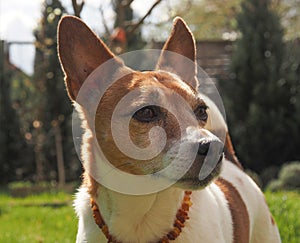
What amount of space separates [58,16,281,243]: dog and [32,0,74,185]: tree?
7546mm

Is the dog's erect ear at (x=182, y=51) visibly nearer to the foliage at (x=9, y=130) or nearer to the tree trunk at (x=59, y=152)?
the tree trunk at (x=59, y=152)

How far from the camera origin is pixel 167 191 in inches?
116

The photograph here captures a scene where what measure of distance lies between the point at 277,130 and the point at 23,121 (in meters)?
5.07

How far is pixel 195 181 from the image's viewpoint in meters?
2.75

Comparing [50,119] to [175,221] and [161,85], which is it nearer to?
[161,85]

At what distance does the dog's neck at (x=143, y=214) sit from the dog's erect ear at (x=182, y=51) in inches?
30.8

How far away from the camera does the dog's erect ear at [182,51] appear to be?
3.44m

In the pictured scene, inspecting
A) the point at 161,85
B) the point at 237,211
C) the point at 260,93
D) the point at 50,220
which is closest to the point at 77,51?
the point at 161,85

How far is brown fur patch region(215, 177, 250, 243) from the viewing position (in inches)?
132

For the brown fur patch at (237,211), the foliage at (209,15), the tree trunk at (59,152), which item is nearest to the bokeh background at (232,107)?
the tree trunk at (59,152)

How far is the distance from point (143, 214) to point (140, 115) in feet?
1.64

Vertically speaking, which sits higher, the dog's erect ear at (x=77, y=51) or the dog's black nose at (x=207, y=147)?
the dog's erect ear at (x=77, y=51)

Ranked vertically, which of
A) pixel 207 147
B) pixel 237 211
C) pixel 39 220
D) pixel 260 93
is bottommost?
pixel 39 220

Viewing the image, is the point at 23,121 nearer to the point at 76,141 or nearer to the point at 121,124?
the point at 76,141
